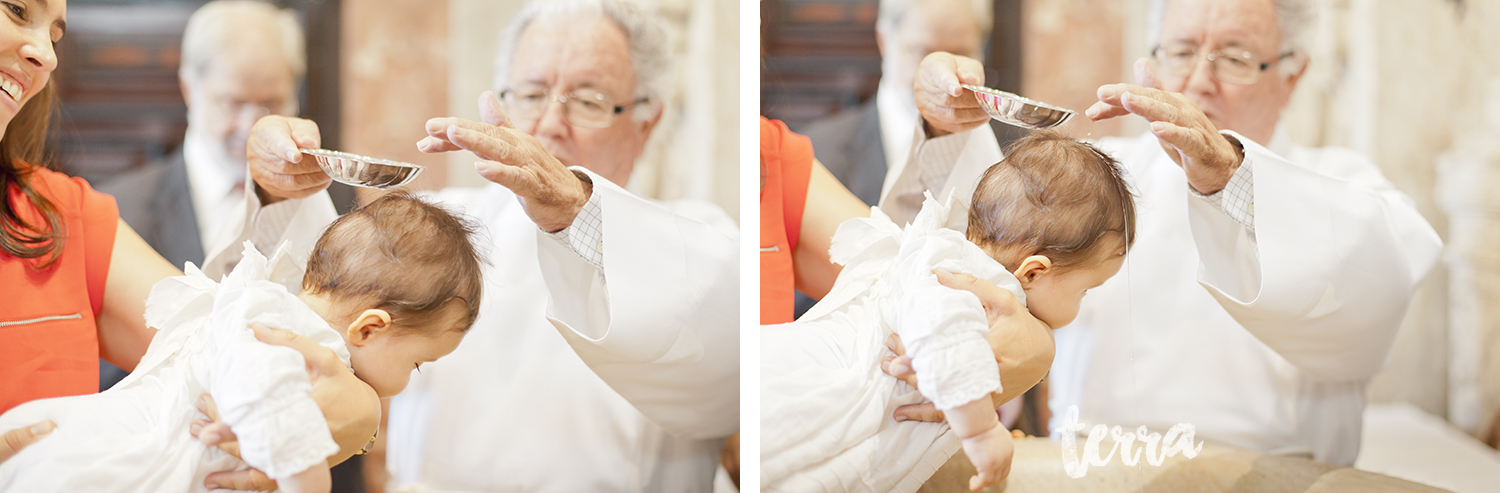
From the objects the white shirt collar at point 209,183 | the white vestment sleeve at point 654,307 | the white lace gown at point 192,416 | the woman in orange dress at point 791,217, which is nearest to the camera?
the white lace gown at point 192,416

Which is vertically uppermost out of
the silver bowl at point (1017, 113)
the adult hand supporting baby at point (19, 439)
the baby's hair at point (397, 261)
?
the silver bowl at point (1017, 113)

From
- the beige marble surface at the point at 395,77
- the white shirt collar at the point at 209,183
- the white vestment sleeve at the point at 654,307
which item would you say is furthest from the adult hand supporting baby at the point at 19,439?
the white vestment sleeve at the point at 654,307

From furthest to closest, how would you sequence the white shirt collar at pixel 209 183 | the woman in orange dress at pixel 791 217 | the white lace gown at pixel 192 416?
1. the woman in orange dress at pixel 791 217
2. the white shirt collar at pixel 209 183
3. the white lace gown at pixel 192 416

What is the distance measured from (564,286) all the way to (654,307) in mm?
141

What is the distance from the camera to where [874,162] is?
5.00 ft

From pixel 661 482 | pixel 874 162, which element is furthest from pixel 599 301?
pixel 874 162

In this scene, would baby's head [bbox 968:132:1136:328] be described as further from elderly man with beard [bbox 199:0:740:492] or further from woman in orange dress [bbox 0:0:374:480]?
woman in orange dress [bbox 0:0:374:480]

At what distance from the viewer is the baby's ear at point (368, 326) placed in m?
1.27

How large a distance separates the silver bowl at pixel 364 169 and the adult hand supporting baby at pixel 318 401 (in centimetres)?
24

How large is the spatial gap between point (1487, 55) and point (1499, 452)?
23.5 inches

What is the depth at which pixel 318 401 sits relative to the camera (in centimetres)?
126

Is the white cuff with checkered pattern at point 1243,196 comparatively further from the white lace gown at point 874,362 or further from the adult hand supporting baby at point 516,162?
the adult hand supporting baby at point 516,162

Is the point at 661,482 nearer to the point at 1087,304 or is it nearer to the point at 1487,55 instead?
the point at 1087,304

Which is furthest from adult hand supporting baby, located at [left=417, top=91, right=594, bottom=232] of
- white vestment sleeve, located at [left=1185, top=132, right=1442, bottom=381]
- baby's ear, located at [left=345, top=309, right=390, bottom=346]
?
white vestment sleeve, located at [left=1185, top=132, right=1442, bottom=381]
